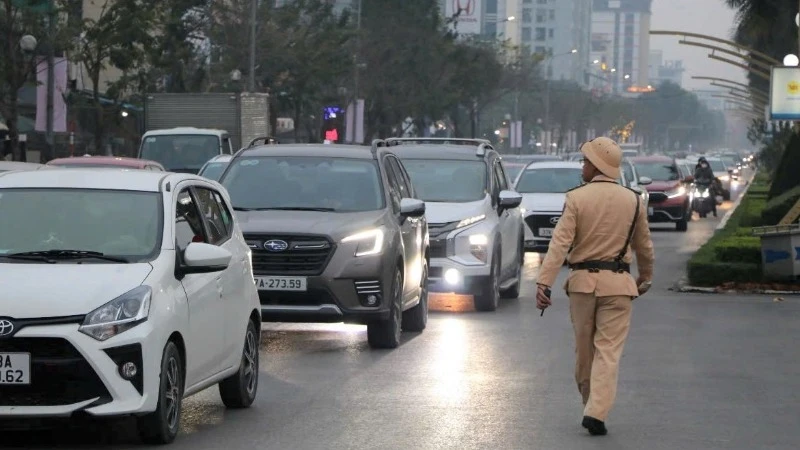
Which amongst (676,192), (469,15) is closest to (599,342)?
(676,192)

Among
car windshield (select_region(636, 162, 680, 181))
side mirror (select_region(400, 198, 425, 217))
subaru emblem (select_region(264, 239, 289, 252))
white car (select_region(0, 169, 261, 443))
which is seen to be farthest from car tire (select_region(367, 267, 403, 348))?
car windshield (select_region(636, 162, 680, 181))

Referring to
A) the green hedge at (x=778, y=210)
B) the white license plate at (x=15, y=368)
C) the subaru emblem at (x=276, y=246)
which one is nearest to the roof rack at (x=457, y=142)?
the subaru emblem at (x=276, y=246)

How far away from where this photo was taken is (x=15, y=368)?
8766mm

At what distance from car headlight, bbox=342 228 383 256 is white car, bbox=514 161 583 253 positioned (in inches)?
481

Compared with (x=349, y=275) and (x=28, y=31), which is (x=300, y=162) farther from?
(x=28, y=31)

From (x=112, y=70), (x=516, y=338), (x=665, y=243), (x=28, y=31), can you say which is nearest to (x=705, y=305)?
(x=516, y=338)

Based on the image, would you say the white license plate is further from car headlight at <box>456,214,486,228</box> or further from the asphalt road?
car headlight at <box>456,214,486,228</box>

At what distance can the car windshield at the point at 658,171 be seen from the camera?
141 ft

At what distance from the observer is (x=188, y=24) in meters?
64.3

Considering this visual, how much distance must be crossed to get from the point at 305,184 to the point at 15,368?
721 centimetres

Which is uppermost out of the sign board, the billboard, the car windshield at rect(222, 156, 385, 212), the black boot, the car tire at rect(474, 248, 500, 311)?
the billboard

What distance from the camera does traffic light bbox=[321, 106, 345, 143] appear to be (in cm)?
7399

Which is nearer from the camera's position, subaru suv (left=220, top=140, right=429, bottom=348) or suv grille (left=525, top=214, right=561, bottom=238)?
subaru suv (left=220, top=140, right=429, bottom=348)

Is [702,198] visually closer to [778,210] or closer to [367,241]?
[778,210]
